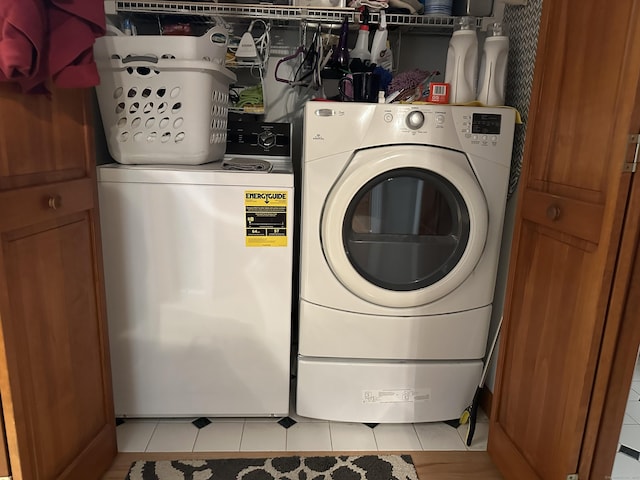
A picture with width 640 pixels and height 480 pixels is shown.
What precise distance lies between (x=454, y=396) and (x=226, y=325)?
850 millimetres

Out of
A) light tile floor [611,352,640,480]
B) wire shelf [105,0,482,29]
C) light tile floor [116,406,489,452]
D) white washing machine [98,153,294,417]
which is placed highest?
wire shelf [105,0,482,29]

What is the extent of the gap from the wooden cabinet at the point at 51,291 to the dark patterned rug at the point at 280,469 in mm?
184

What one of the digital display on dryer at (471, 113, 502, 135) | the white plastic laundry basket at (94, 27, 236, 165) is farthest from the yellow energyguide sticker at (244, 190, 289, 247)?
the digital display on dryer at (471, 113, 502, 135)

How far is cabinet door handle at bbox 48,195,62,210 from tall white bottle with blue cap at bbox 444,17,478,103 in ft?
4.09

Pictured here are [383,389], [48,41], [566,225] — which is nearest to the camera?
[48,41]

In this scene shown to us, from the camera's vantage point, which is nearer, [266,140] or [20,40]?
[20,40]

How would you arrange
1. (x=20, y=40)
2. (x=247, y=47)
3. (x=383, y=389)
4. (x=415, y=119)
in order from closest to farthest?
(x=20, y=40)
(x=415, y=119)
(x=383, y=389)
(x=247, y=47)

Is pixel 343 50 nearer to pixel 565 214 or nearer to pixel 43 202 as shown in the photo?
pixel 565 214

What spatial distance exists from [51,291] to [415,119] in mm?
1106

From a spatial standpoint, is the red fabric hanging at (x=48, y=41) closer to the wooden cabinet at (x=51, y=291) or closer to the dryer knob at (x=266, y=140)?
the wooden cabinet at (x=51, y=291)

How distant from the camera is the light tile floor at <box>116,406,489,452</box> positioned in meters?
1.61

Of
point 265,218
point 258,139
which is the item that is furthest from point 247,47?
point 265,218

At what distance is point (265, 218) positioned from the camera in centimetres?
151

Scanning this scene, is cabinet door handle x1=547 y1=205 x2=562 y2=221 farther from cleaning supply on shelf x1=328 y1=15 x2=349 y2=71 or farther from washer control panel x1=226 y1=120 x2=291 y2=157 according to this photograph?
washer control panel x1=226 y1=120 x2=291 y2=157
